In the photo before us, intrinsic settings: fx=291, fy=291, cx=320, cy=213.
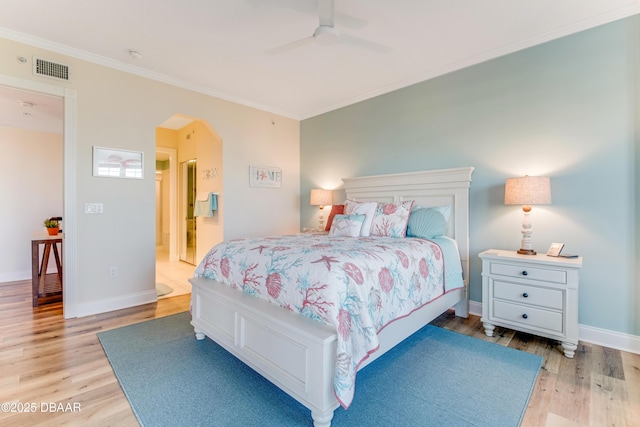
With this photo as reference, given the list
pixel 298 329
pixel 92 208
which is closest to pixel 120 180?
pixel 92 208

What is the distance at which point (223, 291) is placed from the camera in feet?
7.23

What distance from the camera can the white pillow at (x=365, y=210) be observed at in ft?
10.3

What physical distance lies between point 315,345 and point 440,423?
796 mm

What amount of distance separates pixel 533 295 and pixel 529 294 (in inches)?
1.1

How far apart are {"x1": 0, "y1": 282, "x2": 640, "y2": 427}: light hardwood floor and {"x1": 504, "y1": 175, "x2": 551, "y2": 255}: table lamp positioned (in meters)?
0.85

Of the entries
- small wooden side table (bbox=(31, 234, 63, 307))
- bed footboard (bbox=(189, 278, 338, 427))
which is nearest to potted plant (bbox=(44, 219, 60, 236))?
small wooden side table (bbox=(31, 234, 63, 307))

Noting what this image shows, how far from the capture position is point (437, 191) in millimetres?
3330

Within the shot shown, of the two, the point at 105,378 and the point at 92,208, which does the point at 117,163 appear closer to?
the point at 92,208

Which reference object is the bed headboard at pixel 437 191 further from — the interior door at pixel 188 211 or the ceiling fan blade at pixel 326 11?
the interior door at pixel 188 211

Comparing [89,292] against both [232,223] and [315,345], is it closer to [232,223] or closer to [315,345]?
[232,223]

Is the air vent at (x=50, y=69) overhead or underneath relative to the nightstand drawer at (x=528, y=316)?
overhead

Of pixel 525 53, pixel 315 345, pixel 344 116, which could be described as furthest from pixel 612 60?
pixel 315 345

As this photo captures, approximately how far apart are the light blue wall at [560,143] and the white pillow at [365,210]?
2.63 feet

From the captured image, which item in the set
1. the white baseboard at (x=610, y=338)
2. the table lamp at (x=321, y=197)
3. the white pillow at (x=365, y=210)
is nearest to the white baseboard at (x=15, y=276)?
the table lamp at (x=321, y=197)
